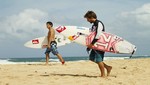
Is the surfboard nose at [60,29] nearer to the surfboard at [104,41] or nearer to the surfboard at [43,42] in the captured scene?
the surfboard at [104,41]

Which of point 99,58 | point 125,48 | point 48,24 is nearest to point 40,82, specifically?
point 99,58

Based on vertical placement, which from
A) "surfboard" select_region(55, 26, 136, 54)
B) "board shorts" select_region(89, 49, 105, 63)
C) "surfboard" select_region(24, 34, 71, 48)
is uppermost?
"surfboard" select_region(24, 34, 71, 48)

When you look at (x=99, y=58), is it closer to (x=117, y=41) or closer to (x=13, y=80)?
(x=117, y=41)

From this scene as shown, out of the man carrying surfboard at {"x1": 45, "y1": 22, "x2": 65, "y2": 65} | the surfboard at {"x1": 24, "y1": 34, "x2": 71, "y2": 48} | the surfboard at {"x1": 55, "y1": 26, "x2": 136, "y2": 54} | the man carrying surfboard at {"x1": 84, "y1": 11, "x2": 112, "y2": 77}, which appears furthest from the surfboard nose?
the surfboard at {"x1": 24, "y1": 34, "x2": 71, "y2": 48}

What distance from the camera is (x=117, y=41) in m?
9.08

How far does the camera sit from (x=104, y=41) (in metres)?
8.78

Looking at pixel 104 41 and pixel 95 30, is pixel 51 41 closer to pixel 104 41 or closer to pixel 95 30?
pixel 104 41

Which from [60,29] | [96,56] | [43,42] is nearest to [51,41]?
[43,42]

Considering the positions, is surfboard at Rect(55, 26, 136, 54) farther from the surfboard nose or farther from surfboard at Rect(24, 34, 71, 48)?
surfboard at Rect(24, 34, 71, 48)

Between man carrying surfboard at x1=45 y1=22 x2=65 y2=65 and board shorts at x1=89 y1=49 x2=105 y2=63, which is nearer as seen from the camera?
board shorts at x1=89 y1=49 x2=105 y2=63

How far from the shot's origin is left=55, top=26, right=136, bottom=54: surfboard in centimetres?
870

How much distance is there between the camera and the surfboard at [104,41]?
28.6ft

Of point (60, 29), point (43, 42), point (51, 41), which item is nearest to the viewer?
point (60, 29)

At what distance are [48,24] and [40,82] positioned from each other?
518cm
